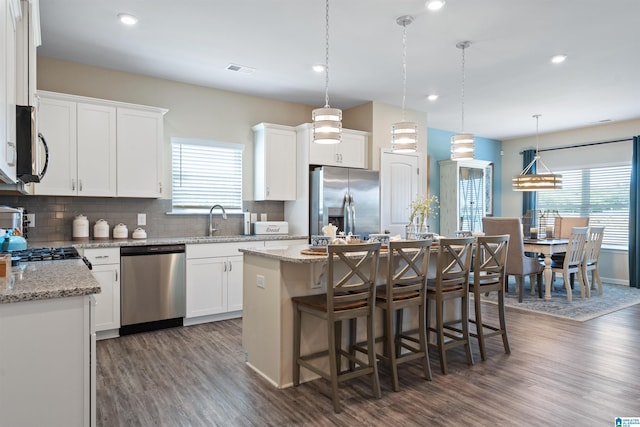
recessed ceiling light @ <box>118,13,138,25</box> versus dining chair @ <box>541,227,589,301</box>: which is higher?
recessed ceiling light @ <box>118,13,138,25</box>

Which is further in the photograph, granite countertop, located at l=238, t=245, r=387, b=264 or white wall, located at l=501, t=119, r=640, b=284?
white wall, located at l=501, t=119, r=640, b=284

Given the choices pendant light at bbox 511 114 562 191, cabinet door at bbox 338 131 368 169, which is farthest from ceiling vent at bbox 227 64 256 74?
pendant light at bbox 511 114 562 191

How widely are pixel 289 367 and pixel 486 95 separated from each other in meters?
4.45

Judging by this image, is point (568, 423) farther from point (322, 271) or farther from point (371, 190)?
point (371, 190)

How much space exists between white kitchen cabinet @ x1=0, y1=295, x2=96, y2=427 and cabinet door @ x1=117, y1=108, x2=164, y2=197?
295cm

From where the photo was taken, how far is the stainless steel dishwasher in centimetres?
405

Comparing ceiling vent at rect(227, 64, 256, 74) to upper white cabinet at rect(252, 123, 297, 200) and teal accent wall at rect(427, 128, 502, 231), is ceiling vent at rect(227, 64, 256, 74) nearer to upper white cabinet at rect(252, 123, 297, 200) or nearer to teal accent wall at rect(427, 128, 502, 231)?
upper white cabinet at rect(252, 123, 297, 200)

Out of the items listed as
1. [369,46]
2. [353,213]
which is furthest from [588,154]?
[369,46]

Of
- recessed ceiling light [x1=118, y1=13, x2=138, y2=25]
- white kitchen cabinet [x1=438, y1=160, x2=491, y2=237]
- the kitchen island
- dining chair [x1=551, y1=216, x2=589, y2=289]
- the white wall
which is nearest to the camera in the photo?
the kitchen island

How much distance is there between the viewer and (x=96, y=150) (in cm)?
419

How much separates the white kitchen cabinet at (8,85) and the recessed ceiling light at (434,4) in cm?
257

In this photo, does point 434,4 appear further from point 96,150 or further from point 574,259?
point 574,259

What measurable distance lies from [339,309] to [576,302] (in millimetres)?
4496

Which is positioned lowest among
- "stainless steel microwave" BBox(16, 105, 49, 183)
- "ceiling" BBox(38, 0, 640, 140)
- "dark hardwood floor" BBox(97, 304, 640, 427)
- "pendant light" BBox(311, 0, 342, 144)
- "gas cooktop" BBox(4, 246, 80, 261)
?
"dark hardwood floor" BBox(97, 304, 640, 427)
